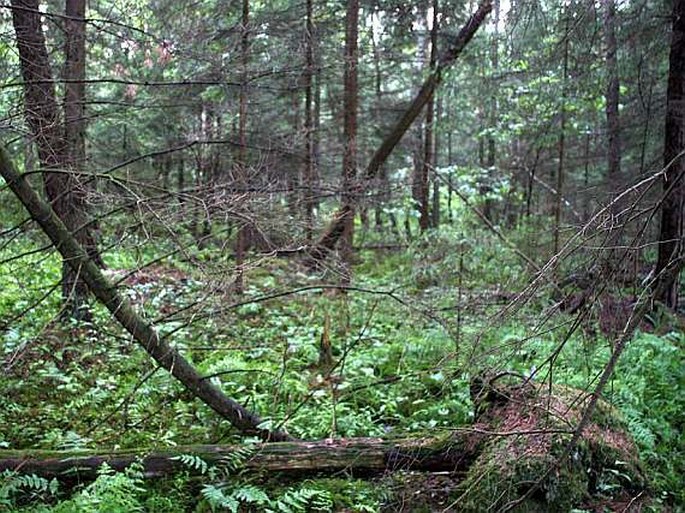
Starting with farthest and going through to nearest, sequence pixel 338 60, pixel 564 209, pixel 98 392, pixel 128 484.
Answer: pixel 564 209, pixel 338 60, pixel 98 392, pixel 128 484

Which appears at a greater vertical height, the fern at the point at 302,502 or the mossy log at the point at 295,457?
the mossy log at the point at 295,457

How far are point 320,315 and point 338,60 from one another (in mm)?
4665

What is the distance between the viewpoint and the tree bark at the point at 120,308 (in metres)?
4.73

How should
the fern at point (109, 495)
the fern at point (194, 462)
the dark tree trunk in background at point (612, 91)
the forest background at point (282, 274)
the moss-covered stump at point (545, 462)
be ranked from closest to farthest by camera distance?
the fern at point (109, 495), the moss-covered stump at point (545, 462), the forest background at point (282, 274), the fern at point (194, 462), the dark tree trunk in background at point (612, 91)

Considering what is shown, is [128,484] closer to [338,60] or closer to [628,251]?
[628,251]

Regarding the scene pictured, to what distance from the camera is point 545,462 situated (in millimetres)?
4207

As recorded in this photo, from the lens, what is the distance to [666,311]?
312 inches

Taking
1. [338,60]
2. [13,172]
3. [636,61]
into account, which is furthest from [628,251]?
[338,60]

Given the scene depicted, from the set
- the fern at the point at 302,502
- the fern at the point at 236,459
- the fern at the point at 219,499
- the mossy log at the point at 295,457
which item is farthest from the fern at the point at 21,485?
the fern at the point at 302,502

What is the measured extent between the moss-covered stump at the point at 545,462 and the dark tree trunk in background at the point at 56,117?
3.26m

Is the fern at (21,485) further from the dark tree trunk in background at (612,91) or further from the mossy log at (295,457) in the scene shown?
the dark tree trunk in background at (612,91)

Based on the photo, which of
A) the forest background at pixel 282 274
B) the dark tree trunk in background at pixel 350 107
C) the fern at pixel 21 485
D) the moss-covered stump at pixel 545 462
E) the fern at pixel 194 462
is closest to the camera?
the fern at pixel 21 485

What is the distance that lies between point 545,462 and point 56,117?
4686 mm

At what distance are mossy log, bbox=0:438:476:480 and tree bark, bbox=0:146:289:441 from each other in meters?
0.55
